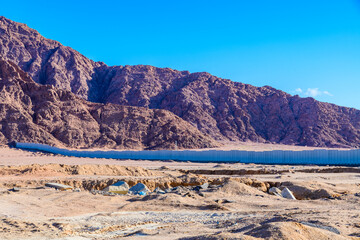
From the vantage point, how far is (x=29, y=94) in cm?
6644

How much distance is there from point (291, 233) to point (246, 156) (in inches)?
1388

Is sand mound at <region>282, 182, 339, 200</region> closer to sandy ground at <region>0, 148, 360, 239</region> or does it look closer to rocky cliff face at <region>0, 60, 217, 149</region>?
sandy ground at <region>0, 148, 360, 239</region>

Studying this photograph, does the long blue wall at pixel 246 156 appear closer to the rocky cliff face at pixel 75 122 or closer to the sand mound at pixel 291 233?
the rocky cliff face at pixel 75 122

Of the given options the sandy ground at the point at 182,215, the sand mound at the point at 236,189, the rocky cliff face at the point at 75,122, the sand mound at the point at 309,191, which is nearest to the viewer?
the sandy ground at the point at 182,215

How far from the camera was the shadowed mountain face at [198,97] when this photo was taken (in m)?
86.9

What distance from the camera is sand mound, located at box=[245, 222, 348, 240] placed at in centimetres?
514

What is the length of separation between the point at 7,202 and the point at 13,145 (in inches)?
1884

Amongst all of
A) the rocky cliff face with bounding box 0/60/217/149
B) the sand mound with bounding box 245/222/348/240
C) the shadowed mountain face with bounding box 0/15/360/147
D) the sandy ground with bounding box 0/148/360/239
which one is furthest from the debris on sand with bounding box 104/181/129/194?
the shadowed mountain face with bounding box 0/15/360/147

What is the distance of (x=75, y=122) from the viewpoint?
211ft

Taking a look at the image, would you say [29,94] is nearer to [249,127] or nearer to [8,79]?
[8,79]

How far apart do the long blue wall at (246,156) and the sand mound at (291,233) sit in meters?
30.7

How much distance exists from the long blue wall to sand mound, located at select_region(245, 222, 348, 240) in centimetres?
3066

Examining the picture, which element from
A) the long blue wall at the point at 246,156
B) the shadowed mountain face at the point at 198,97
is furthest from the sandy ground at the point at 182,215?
the shadowed mountain face at the point at 198,97

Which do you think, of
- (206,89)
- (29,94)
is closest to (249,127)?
(206,89)
